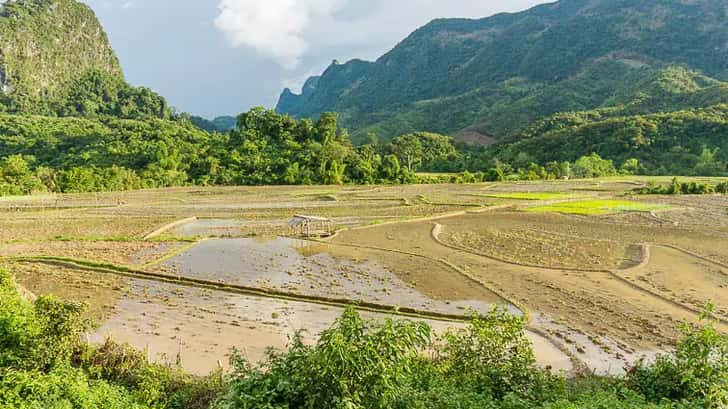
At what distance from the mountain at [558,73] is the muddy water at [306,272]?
7807 centimetres

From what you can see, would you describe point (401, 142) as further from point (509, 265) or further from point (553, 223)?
point (509, 265)

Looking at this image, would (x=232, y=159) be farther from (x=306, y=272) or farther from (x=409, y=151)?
(x=306, y=272)

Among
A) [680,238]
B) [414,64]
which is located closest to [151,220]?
[680,238]

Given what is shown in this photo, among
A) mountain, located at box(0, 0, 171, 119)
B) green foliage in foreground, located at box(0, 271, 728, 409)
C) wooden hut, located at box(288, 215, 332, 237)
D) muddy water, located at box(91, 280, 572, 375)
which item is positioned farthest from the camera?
mountain, located at box(0, 0, 171, 119)

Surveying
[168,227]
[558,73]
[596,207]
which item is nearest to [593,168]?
[596,207]

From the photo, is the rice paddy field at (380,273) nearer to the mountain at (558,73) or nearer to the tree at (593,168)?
the tree at (593,168)

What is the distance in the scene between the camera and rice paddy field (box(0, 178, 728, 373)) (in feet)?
30.5

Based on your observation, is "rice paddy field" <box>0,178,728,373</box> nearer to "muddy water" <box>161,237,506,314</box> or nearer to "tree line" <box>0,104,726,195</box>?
"muddy water" <box>161,237,506,314</box>

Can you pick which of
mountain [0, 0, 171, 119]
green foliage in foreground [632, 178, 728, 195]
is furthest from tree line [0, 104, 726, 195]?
mountain [0, 0, 171, 119]

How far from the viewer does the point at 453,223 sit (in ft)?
83.3

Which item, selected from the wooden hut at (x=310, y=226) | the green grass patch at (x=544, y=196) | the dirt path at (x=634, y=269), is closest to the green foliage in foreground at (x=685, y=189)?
the green grass patch at (x=544, y=196)

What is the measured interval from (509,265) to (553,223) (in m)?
11.5

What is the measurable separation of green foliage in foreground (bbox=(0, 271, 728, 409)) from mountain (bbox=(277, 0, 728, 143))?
86.3m

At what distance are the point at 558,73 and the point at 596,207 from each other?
362 ft
